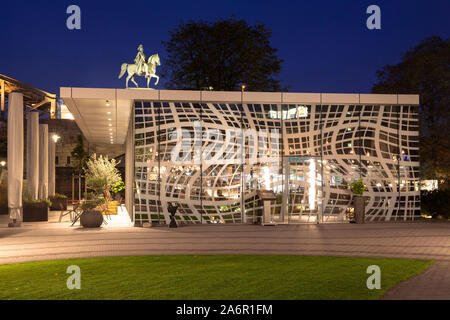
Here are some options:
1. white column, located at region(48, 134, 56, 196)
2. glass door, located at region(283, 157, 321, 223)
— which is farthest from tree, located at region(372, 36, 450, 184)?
white column, located at region(48, 134, 56, 196)

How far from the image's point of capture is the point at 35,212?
17.8 meters

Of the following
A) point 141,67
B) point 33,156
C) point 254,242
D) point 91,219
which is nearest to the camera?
point 254,242

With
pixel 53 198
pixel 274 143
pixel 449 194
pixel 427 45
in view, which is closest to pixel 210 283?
pixel 274 143

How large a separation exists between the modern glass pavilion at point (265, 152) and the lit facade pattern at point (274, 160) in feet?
0.11

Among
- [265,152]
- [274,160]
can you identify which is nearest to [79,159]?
[265,152]

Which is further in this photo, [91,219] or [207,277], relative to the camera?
[91,219]

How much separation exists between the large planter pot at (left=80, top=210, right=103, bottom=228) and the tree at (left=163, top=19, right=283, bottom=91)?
63.3 ft

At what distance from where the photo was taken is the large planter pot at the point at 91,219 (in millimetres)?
15500

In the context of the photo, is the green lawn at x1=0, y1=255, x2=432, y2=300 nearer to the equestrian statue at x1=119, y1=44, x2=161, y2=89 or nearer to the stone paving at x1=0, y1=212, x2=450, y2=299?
the stone paving at x1=0, y1=212, x2=450, y2=299

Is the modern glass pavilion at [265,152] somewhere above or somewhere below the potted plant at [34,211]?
above

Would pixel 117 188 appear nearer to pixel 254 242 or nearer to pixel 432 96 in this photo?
pixel 254 242

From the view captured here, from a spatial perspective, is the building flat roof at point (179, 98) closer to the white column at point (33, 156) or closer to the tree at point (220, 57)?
the white column at point (33, 156)

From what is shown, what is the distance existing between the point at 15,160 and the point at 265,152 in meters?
8.40

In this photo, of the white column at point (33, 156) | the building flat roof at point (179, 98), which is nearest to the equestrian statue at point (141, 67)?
the building flat roof at point (179, 98)
